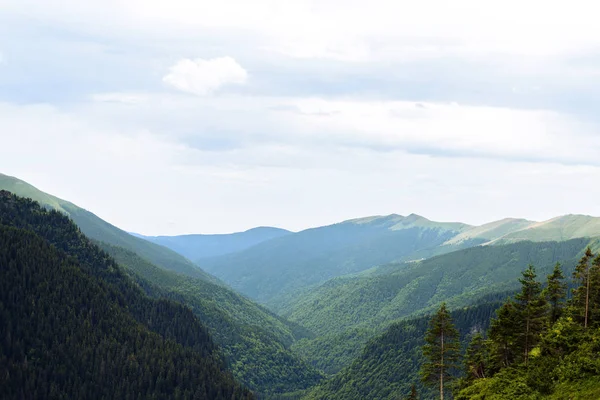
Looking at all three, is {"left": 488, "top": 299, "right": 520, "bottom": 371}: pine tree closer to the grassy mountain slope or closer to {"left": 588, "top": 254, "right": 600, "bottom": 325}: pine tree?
{"left": 588, "top": 254, "right": 600, "bottom": 325}: pine tree

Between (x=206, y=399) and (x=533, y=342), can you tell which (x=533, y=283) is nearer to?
(x=533, y=342)

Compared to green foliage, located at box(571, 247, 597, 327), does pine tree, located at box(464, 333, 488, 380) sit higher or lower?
lower

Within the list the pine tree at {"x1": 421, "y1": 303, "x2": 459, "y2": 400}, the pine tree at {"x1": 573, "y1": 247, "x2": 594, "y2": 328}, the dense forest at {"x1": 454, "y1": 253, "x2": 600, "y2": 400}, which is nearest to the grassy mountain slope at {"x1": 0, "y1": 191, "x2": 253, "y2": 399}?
the pine tree at {"x1": 421, "y1": 303, "x2": 459, "y2": 400}

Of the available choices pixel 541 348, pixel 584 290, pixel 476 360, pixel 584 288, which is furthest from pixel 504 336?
pixel 584 290

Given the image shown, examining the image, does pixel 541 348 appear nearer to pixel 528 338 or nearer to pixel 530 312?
pixel 528 338

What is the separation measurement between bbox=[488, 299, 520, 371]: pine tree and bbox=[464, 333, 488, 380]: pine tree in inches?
80.2

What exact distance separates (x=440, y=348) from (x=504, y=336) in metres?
10.8

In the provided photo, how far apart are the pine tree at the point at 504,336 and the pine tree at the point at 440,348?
25.0ft

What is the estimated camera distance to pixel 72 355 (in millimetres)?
167750

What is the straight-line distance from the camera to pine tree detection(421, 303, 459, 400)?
71.8 metres

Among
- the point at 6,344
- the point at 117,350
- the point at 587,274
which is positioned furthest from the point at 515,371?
the point at 6,344

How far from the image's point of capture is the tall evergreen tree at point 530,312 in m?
72.6

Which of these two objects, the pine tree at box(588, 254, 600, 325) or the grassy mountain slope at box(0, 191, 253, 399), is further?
the grassy mountain slope at box(0, 191, 253, 399)

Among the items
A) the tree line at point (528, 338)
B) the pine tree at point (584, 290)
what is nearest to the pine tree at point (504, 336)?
the tree line at point (528, 338)
